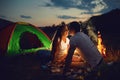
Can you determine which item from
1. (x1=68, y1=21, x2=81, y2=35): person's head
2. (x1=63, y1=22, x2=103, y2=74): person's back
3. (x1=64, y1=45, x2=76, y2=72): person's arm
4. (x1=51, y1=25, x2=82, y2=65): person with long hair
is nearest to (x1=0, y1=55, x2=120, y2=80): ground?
(x1=63, y1=22, x2=103, y2=74): person's back

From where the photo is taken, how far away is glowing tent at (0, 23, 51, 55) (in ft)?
30.2

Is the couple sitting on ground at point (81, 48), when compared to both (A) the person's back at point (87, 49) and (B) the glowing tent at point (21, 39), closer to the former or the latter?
(A) the person's back at point (87, 49)

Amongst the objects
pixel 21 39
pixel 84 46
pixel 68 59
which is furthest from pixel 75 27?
pixel 21 39

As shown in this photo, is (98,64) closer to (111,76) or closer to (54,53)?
(111,76)

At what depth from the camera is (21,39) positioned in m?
9.91

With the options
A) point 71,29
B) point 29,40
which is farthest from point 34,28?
point 71,29

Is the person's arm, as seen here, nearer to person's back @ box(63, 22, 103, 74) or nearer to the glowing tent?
person's back @ box(63, 22, 103, 74)

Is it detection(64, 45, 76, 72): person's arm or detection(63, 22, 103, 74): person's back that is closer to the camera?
detection(64, 45, 76, 72): person's arm

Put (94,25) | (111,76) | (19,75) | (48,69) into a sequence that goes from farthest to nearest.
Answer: (94,25) < (48,69) < (19,75) < (111,76)

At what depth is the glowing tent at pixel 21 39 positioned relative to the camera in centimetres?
922

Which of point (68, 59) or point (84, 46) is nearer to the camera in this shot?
point (68, 59)

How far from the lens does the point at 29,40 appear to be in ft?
33.6

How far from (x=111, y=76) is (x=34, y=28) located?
22.9ft

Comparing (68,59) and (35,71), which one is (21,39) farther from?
(68,59)
